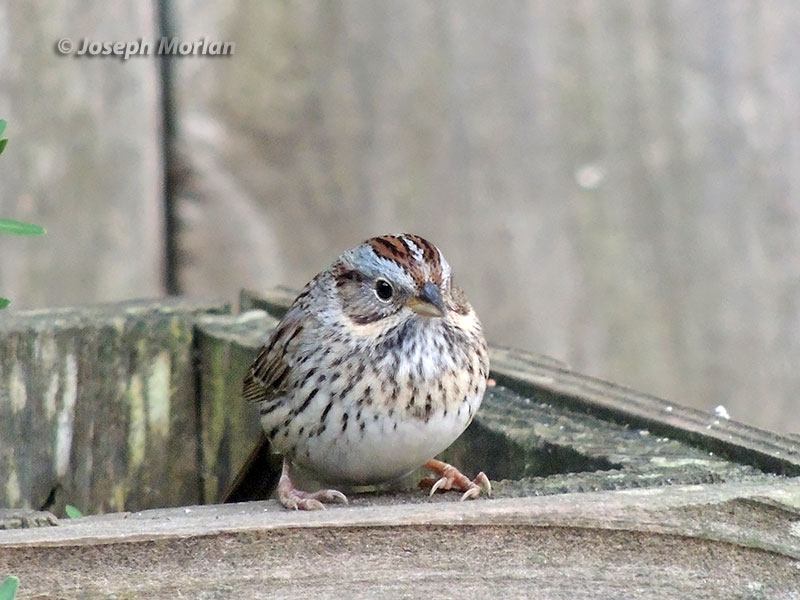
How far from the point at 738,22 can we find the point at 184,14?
145 cm

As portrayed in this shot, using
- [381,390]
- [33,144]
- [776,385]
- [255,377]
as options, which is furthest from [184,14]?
[776,385]

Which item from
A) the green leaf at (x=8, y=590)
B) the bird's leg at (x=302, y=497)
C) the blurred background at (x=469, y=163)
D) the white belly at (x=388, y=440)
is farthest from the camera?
the blurred background at (x=469, y=163)

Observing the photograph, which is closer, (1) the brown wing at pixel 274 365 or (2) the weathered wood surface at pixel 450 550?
(2) the weathered wood surface at pixel 450 550

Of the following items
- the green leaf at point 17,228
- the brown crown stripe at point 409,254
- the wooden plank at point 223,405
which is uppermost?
the green leaf at point 17,228

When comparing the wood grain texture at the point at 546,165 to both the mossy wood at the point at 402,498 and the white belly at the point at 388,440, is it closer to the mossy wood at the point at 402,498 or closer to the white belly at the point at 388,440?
the mossy wood at the point at 402,498

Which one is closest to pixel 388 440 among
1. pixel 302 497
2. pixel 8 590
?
pixel 302 497

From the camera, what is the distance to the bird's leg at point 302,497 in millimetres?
1867

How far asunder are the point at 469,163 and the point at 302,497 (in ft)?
5.36

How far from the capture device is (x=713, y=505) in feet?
5.56

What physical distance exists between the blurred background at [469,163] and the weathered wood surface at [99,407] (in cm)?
48

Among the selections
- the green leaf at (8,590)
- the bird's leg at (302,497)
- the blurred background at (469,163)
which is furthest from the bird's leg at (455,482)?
the blurred background at (469,163)

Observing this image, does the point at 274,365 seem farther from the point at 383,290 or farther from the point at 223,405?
the point at 223,405

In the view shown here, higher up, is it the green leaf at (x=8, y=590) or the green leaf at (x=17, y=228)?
the green leaf at (x=17, y=228)

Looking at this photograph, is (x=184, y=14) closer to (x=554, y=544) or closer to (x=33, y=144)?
(x=33, y=144)
